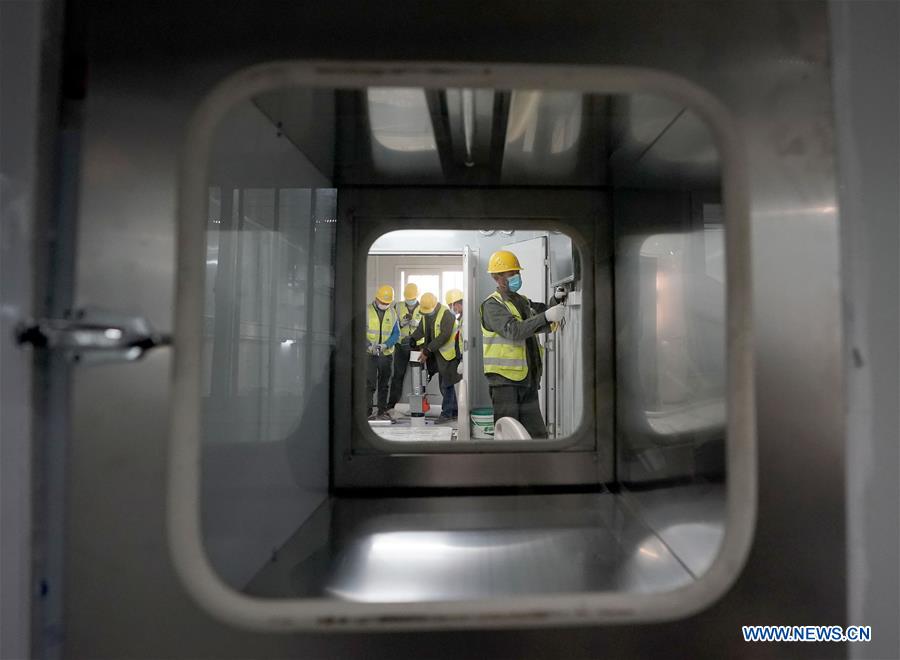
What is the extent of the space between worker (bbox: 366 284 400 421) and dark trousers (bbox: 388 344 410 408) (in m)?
0.05

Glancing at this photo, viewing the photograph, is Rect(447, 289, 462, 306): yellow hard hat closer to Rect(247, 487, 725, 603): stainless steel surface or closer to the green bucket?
the green bucket

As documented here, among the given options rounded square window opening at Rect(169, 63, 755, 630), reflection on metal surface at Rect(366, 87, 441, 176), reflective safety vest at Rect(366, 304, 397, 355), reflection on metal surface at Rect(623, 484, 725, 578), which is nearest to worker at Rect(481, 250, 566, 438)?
rounded square window opening at Rect(169, 63, 755, 630)

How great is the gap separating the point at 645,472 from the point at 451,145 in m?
0.92

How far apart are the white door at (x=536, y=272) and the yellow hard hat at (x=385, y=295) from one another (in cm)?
101

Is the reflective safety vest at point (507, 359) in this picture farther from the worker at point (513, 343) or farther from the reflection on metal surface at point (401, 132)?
the reflection on metal surface at point (401, 132)

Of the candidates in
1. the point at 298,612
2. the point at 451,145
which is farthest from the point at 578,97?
the point at 298,612

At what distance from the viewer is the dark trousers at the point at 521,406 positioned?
2.15 meters

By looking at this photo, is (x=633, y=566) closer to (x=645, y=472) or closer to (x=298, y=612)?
(x=645, y=472)

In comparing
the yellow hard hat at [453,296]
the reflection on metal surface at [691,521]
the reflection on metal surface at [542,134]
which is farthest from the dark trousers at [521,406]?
the yellow hard hat at [453,296]

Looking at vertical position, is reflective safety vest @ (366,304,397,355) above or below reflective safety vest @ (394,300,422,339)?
below

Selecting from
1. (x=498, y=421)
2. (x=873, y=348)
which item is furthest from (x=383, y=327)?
(x=873, y=348)

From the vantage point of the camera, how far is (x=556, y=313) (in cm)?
242

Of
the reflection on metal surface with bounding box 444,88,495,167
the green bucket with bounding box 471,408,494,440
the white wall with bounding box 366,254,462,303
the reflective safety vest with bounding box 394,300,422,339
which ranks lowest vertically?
the green bucket with bounding box 471,408,494,440

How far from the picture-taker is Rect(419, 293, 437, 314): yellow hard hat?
4.28 m
